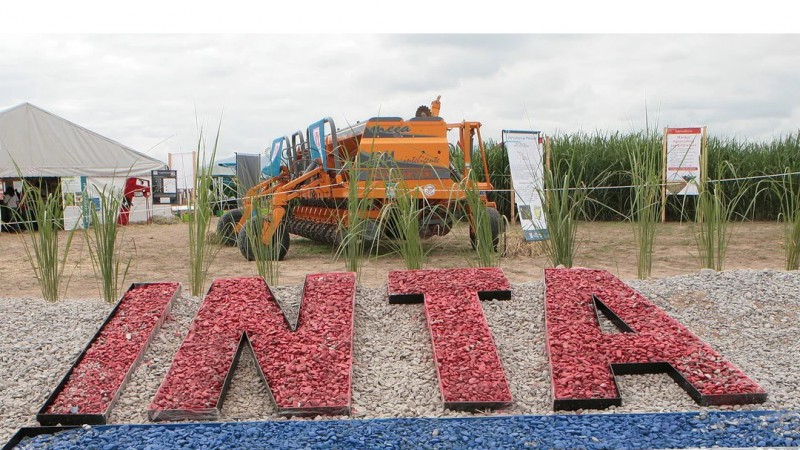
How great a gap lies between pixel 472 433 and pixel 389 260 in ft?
19.1

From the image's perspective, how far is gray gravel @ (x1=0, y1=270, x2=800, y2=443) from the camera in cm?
308

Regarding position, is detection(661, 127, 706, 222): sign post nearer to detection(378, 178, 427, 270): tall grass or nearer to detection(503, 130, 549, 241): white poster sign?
detection(503, 130, 549, 241): white poster sign

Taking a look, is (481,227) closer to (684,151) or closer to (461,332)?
(461,332)

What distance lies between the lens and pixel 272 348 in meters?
3.41

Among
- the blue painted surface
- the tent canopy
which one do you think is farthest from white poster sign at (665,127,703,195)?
the blue painted surface

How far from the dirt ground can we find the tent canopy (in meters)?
2.54

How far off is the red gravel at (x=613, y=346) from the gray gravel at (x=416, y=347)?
0.29ft

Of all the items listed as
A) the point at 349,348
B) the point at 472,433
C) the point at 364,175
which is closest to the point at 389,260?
the point at 364,175

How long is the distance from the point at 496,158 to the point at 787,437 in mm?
13725

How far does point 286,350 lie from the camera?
339 centimetres

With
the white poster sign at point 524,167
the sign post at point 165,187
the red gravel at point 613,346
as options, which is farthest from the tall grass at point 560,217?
the sign post at point 165,187

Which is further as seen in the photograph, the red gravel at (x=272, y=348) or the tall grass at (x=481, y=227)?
the tall grass at (x=481, y=227)

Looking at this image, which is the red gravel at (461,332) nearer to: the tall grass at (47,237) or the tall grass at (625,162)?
the tall grass at (47,237)

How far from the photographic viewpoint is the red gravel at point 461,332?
3.05 metres
